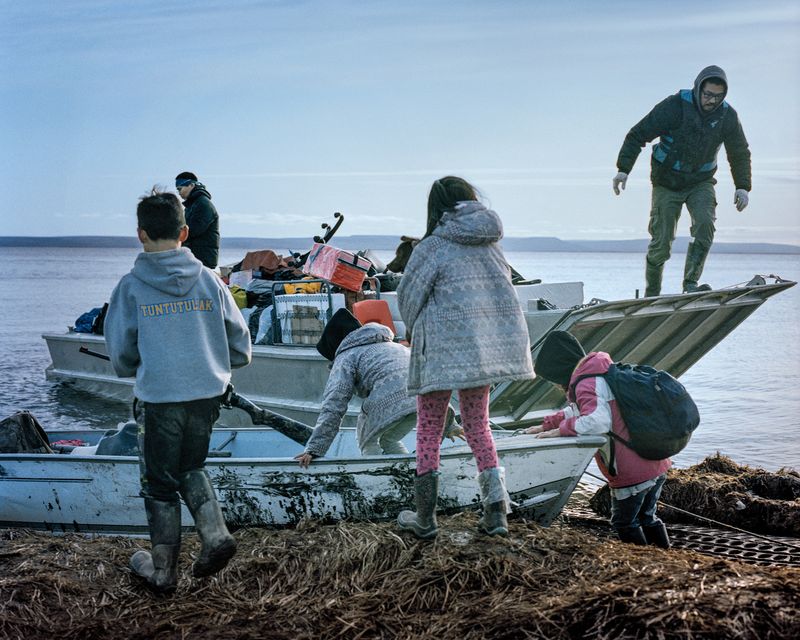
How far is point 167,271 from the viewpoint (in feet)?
14.0

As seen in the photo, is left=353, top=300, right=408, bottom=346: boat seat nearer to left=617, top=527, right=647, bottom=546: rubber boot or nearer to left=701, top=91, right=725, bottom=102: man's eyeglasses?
left=701, top=91, right=725, bottom=102: man's eyeglasses

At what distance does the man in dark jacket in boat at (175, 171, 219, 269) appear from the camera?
923 cm

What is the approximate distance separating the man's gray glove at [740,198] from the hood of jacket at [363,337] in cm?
477

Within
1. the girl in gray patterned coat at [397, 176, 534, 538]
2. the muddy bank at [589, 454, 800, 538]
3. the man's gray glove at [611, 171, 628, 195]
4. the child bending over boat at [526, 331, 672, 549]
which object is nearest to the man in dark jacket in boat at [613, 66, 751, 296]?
the man's gray glove at [611, 171, 628, 195]

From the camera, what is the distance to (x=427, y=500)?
475 centimetres

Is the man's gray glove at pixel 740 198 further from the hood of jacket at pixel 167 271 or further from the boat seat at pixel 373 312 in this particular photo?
the hood of jacket at pixel 167 271

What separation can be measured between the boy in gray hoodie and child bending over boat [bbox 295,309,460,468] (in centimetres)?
101

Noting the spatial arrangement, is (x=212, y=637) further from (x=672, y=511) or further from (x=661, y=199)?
(x=661, y=199)

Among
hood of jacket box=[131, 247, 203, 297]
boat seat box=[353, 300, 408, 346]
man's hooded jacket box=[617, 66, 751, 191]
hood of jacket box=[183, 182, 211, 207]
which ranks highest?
man's hooded jacket box=[617, 66, 751, 191]

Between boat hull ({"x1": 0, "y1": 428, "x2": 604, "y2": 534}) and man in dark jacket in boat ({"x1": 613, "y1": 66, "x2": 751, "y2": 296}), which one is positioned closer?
boat hull ({"x1": 0, "y1": 428, "x2": 604, "y2": 534})

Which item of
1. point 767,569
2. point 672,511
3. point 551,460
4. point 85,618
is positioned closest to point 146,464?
point 85,618

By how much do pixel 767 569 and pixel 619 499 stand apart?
3.38 feet

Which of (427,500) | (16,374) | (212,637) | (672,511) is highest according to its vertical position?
(427,500)

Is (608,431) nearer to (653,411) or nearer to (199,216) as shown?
(653,411)
